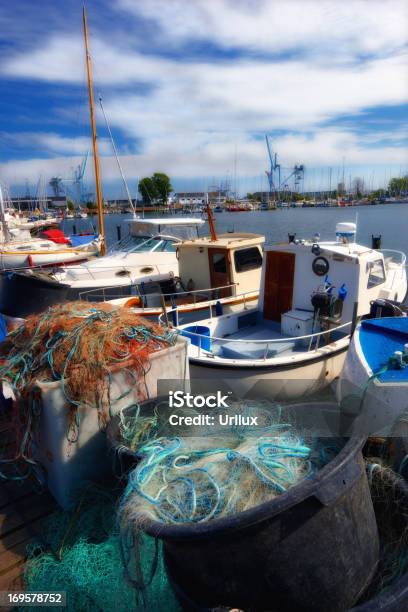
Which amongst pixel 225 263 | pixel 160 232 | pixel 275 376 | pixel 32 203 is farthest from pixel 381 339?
pixel 32 203

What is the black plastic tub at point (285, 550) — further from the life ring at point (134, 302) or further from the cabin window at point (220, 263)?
the cabin window at point (220, 263)

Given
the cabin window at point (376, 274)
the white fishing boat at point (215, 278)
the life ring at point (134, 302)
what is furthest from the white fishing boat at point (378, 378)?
the life ring at point (134, 302)

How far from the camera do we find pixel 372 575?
2.12m

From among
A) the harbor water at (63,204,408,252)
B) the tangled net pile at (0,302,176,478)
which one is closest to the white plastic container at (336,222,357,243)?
the tangled net pile at (0,302,176,478)

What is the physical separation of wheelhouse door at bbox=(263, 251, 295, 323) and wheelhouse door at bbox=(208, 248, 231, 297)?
162 cm

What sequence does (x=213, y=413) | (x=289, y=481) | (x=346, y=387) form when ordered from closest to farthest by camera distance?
(x=289, y=481)
(x=213, y=413)
(x=346, y=387)

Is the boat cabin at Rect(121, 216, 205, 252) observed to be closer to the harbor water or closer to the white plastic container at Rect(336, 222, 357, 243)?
the harbor water

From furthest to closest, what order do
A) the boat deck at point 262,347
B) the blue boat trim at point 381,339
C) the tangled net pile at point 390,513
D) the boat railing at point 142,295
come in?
1. the boat railing at point 142,295
2. the boat deck at point 262,347
3. the blue boat trim at point 381,339
4. the tangled net pile at point 390,513

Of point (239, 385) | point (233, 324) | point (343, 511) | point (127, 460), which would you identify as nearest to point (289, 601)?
point (343, 511)

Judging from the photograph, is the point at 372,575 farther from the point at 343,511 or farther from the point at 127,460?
the point at 127,460

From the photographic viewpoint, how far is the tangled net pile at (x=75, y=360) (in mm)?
3070

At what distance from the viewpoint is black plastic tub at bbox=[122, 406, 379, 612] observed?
184cm

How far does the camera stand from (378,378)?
3.86 metres

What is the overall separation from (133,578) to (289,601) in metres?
1.07
